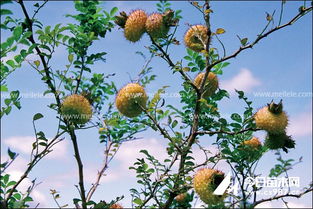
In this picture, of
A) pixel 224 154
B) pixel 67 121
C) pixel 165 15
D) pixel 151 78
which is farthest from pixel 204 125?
pixel 67 121

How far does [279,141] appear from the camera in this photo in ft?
11.9

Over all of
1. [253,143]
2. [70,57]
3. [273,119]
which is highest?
[70,57]

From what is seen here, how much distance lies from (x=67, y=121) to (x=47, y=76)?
1.43ft

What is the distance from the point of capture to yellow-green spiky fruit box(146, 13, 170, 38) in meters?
3.95

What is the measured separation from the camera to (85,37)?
12.5 feet

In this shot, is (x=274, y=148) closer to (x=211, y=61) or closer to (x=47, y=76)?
(x=211, y=61)

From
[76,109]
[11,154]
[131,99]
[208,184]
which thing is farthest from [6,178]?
[208,184]

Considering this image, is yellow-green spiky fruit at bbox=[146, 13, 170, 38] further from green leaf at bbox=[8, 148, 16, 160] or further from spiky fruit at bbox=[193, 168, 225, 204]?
green leaf at bbox=[8, 148, 16, 160]

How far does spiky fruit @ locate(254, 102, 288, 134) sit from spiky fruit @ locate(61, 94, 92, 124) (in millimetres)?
1483

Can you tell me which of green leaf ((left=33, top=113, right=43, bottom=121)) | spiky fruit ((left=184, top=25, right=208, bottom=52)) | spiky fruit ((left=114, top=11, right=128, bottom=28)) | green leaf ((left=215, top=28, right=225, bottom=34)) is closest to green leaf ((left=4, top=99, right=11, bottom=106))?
green leaf ((left=33, top=113, right=43, bottom=121))

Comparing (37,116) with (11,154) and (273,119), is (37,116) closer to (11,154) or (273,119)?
(11,154)

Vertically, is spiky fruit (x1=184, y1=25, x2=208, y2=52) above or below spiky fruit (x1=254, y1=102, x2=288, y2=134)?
above

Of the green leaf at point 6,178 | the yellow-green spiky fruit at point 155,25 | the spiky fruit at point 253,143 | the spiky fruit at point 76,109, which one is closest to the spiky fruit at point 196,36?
the yellow-green spiky fruit at point 155,25

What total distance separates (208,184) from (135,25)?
166 cm
